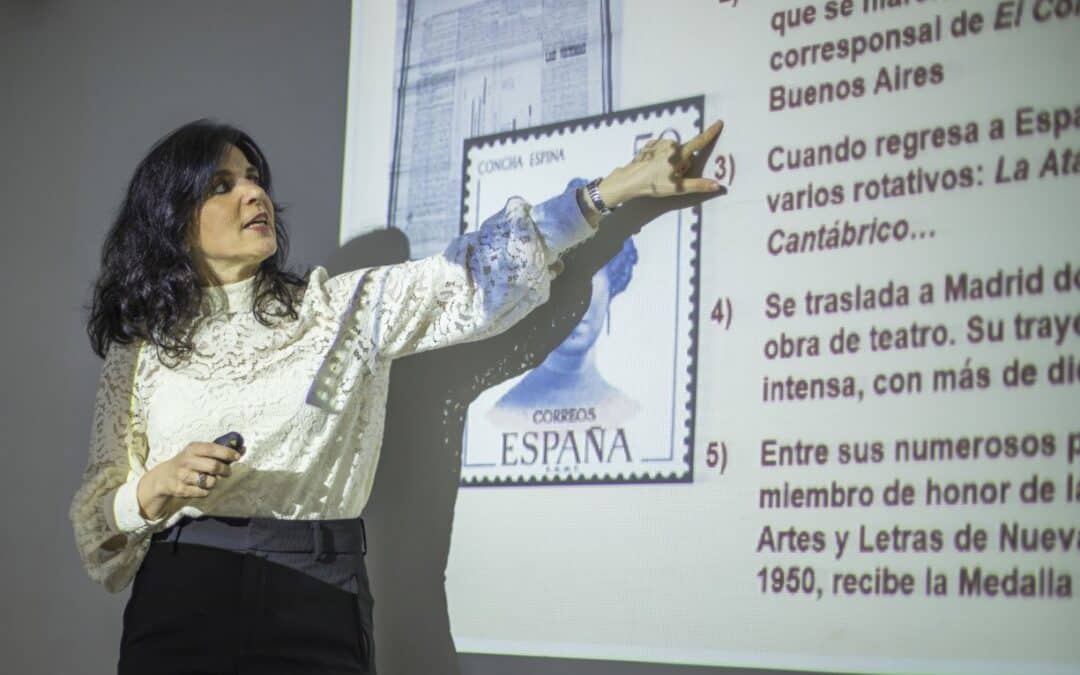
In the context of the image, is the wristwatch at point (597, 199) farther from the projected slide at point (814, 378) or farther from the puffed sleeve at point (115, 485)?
the puffed sleeve at point (115, 485)

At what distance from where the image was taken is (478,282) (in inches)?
69.0

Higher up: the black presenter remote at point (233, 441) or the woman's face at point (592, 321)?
the woman's face at point (592, 321)

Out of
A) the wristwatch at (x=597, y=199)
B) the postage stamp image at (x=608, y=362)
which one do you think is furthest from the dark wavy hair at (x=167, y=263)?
the wristwatch at (x=597, y=199)

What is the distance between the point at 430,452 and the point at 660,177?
61 centimetres

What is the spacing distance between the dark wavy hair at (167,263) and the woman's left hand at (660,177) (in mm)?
531

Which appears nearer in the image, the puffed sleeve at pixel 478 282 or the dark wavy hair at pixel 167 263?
the puffed sleeve at pixel 478 282

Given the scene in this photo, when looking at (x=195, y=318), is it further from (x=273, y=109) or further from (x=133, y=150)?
(x=133, y=150)

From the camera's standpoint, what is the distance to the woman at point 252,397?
A: 1744 millimetres

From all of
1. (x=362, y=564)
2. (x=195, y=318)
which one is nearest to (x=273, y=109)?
(x=195, y=318)

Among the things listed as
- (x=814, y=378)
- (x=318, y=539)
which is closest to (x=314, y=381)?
(x=318, y=539)

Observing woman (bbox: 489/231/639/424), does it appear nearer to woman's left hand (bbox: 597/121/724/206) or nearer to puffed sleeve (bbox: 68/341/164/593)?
woman's left hand (bbox: 597/121/724/206)

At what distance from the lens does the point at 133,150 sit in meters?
2.51

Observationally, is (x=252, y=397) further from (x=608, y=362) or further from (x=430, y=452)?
(x=608, y=362)

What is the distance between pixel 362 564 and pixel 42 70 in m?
1.53
